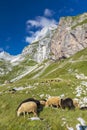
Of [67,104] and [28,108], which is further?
[67,104]

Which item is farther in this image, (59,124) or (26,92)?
(26,92)

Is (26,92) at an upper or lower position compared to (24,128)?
upper

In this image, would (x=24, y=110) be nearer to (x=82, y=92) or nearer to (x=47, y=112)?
(x=47, y=112)

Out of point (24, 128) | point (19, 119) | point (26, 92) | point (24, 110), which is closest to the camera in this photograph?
point (24, 128)

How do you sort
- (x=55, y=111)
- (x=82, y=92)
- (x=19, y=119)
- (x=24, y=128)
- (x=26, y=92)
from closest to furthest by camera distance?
(x=24, y=128)
(x=19, y=119)
(x=55, y=111)
(x=82, y=92)
(x=26, y=92)

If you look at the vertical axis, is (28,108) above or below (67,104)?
above

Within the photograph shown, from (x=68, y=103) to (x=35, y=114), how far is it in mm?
6679

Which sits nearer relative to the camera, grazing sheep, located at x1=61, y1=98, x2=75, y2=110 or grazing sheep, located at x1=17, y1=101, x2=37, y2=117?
grazing sheep, located at x1=17, y1=101, x2=37, y2=117

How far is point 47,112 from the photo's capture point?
28.3m

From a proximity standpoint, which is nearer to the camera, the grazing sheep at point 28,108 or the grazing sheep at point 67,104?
the grazing sheep at point 28,108

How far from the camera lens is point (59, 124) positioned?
24547 mm

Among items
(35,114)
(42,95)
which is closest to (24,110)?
(35,114)

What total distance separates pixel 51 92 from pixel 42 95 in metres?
2.09

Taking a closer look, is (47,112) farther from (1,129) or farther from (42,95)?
(42,95)
